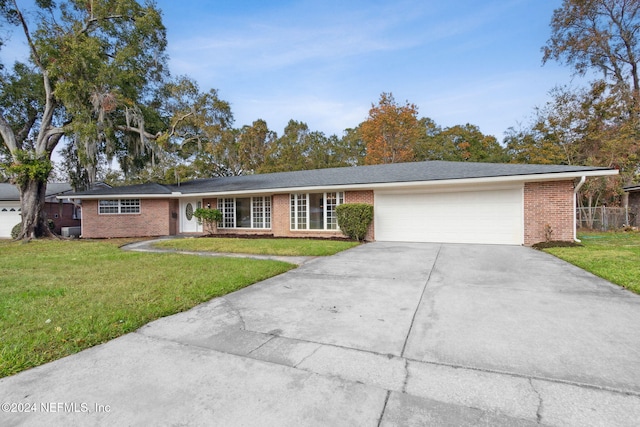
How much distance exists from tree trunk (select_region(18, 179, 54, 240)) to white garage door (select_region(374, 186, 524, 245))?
54.5 feet

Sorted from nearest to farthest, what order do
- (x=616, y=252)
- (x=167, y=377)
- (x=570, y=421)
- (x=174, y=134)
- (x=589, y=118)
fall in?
(x=570, y=421), (x=167, y=377), (x=616, y=252), (x=174, y=134), (x=589, y=118)

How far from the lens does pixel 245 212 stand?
1556cm

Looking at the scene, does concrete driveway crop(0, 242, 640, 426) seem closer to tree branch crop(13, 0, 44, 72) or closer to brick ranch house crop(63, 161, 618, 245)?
brick ranch house crop(63, 161, 618, 245)

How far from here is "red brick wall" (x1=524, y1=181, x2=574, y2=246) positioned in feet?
32.1

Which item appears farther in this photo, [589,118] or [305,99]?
[589,118]

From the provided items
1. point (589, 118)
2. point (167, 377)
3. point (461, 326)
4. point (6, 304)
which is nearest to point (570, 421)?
point (461, 326)

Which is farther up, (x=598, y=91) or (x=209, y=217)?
(x=598, y=91)

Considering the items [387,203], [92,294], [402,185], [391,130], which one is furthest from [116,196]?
[391,130]

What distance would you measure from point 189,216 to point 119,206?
3.41 m

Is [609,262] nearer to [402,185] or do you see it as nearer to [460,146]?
[402,185]

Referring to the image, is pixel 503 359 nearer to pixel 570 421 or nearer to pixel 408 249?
pixel 570 421

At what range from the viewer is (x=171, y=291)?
16.2 feet

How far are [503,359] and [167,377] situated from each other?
286 centimetres

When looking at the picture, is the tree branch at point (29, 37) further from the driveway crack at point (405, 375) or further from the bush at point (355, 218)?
the driveway crack at point (405, 375)
